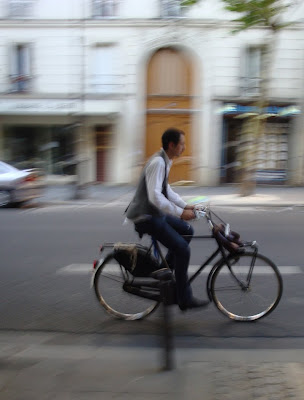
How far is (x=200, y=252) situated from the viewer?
6707mm

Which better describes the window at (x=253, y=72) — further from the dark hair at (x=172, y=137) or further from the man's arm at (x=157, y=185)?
the man's arm at (x=157, y=185)

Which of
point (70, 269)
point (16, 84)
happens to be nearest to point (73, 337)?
point (70, 269)

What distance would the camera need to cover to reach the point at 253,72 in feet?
58.6

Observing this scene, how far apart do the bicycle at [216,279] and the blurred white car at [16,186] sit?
824 centimetres

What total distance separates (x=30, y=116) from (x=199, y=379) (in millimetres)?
17418

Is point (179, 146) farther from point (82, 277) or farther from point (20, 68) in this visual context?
point (20, 68)

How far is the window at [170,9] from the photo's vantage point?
58.1ft

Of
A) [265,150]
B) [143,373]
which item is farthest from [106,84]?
[143,373]

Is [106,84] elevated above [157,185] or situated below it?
above

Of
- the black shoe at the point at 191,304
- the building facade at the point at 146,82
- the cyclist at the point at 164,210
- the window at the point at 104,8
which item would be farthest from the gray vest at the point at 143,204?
the window at the point at 104,8

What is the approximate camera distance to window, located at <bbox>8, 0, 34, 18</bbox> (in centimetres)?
1809

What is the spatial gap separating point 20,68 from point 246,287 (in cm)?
1685

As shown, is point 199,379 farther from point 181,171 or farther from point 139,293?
point 181,171

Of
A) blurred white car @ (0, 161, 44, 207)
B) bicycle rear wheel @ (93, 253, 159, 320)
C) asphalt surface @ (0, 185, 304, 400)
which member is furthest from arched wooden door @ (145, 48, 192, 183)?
asphalt surface @ (0, 185, 304, 400)
